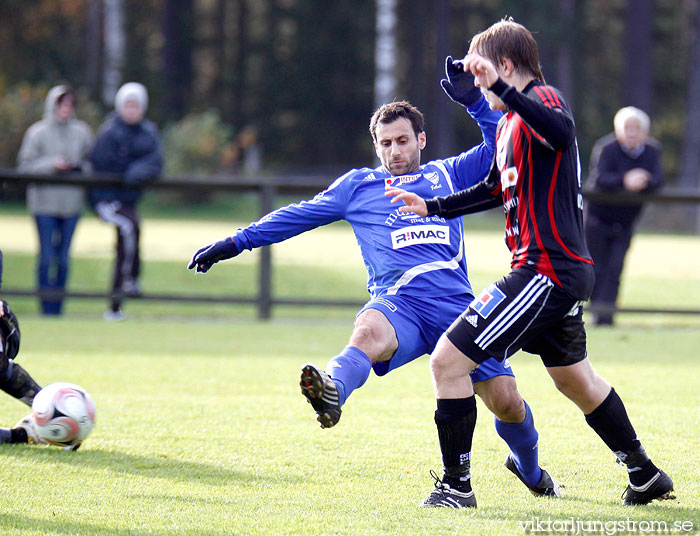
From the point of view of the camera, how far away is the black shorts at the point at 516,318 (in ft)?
12.1

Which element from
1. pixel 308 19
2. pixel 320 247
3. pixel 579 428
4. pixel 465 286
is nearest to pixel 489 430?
pixel 579 428

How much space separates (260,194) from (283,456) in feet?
22.3

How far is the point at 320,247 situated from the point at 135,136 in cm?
958

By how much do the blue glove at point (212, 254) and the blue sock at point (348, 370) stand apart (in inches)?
28.3

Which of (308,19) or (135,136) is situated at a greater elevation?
(308,19)

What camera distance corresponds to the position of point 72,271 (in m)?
15.3

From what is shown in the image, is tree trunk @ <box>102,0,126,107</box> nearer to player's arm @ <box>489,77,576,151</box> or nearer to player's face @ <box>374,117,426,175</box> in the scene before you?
player's face @ <box>374,117,426,175</box>

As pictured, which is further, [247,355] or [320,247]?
[320,247]

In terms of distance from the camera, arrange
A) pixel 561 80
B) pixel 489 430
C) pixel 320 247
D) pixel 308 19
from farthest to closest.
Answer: pixel 308 19 < pixel 561 80 < pixel 320 247 < pixel 489 430

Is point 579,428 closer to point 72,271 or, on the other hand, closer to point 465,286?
point 465,286

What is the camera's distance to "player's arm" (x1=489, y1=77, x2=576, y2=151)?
349cm

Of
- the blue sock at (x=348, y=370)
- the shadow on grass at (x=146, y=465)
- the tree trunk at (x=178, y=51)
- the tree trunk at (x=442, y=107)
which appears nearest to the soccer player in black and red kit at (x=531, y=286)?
the blue sock at (x=348, y=370)

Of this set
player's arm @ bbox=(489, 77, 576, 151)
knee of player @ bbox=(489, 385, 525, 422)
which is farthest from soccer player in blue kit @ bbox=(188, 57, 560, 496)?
player's arm @ bbox=(489, 77, 576, 151)

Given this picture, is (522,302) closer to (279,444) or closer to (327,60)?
(279,444)
